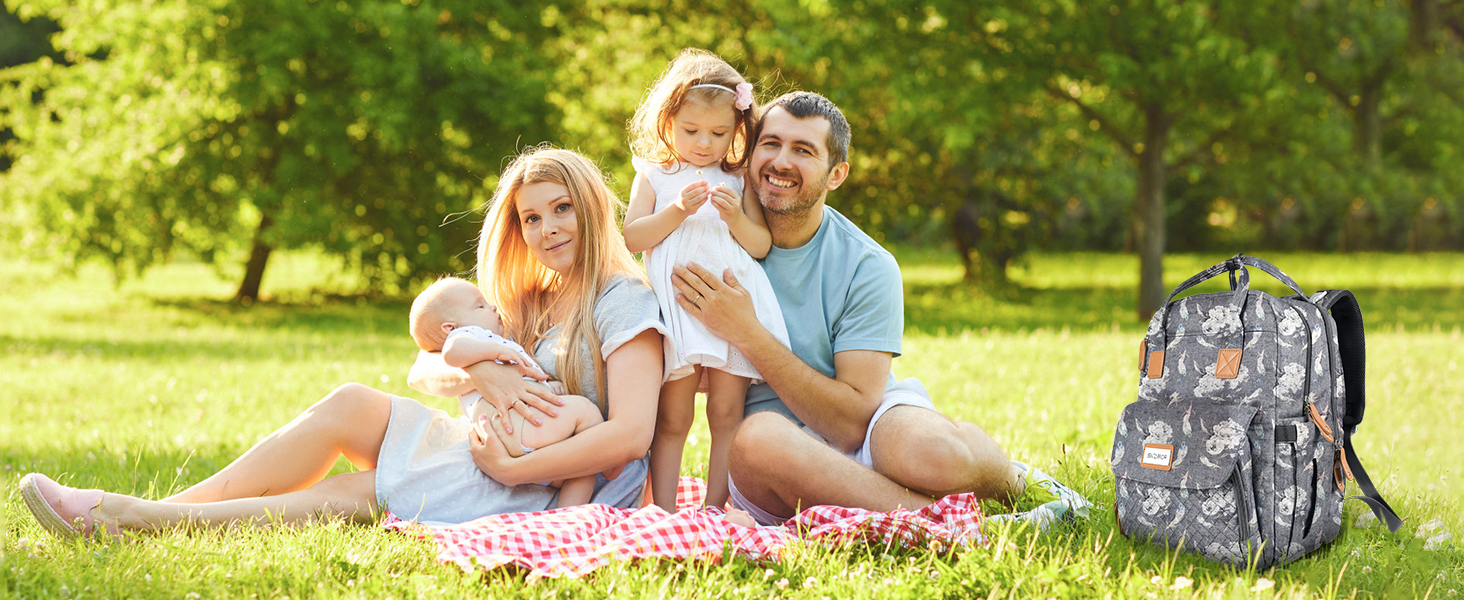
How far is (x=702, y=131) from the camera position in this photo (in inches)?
139

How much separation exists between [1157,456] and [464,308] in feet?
7.17

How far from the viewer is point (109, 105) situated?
14.5 meters

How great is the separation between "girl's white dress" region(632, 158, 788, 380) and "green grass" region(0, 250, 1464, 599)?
0.72m

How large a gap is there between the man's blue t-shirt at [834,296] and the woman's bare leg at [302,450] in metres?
1.29

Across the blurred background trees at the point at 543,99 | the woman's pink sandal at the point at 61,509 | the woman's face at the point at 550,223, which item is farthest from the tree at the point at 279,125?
the woman's pink sandal at the point at 61,509

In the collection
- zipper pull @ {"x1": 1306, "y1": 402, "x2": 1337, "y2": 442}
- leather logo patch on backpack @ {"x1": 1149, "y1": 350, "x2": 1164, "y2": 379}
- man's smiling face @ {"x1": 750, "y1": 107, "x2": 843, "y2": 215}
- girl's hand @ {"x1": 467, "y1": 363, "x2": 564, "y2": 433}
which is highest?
man's smiling face @ {"x1": 750, "y1": 107, "x2": 843, "y2": 215}

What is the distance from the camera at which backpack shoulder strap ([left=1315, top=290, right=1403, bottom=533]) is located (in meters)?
3.25

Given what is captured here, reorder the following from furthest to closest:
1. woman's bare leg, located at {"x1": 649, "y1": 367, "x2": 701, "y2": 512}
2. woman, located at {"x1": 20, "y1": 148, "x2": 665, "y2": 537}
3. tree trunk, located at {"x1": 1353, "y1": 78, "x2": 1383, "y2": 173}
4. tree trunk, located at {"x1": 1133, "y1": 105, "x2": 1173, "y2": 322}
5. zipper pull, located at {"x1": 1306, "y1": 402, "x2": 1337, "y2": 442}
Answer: tree trunk, located at {"x1": 1353, "y1": 78, "x2": 1383, "y2": 173}
tree trunk, located at {"x1": 1133, "y1": 105, "x2": 1173, "y2": 322}
woman's bare leg, located at {"x1": 649, "y1": 367, "x2": 701, "y2": 512}
woman, located at {"x1": 20, "y1": 148, "x2": 665, "y2": 537}
zipper pull, located at {"x1": 1306, "y1": 402, "x2": 1337, "y2": 442}

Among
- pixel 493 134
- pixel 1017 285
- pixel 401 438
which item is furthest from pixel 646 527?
pixel 1017 285

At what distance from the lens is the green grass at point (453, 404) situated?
109 inches

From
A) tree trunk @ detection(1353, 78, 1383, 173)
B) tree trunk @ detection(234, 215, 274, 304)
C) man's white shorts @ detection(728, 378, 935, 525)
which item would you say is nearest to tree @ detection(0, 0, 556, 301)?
tree trunk @ detection(234, 215, 274, 304)

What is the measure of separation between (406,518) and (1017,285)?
16714 millimetres

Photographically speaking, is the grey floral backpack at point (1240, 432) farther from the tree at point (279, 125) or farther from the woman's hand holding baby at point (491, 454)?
the tree at point (279, 125)

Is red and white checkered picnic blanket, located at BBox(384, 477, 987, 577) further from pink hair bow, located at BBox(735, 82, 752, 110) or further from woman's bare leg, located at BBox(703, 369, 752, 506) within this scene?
pink hair bow, located at BBox(735, 82, 752, 110)
